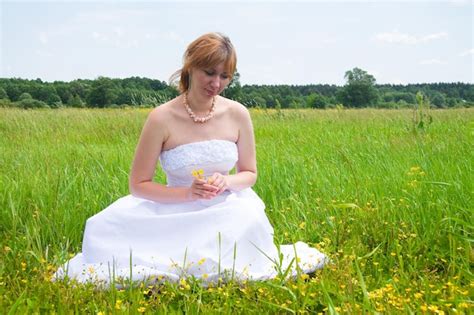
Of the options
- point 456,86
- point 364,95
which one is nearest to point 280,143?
point 456,86

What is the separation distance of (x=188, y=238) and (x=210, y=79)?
99cm

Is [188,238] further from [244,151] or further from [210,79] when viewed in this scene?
[210,79]

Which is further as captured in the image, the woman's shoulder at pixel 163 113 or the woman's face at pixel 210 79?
the woman's shoulder at pixel 163 113

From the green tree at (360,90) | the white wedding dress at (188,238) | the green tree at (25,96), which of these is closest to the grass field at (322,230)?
the white wedding dress at (188,238)

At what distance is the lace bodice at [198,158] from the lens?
3.58 metres

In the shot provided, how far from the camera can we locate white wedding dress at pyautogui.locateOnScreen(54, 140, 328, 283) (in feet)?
10.8

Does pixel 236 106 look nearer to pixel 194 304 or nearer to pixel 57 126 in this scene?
pixel 194 304

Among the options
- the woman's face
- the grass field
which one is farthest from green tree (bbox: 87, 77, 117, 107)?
the woman's face

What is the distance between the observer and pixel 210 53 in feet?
11.0

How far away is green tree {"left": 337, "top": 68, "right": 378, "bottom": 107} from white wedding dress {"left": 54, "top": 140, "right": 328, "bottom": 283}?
71735mm

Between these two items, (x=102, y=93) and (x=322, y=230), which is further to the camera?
(x=102, y=93)

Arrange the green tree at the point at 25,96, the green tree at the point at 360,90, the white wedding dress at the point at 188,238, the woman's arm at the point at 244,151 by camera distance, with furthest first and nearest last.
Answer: the green tree at the point at 360,90
the green tree at the point at 25,96
the woman's arm at the point at 244,151
the white wedding dress at the point at 188,238

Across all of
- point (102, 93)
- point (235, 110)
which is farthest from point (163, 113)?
point (102, 93)

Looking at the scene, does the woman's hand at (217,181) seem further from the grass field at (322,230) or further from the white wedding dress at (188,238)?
the grass field at (322,230)
